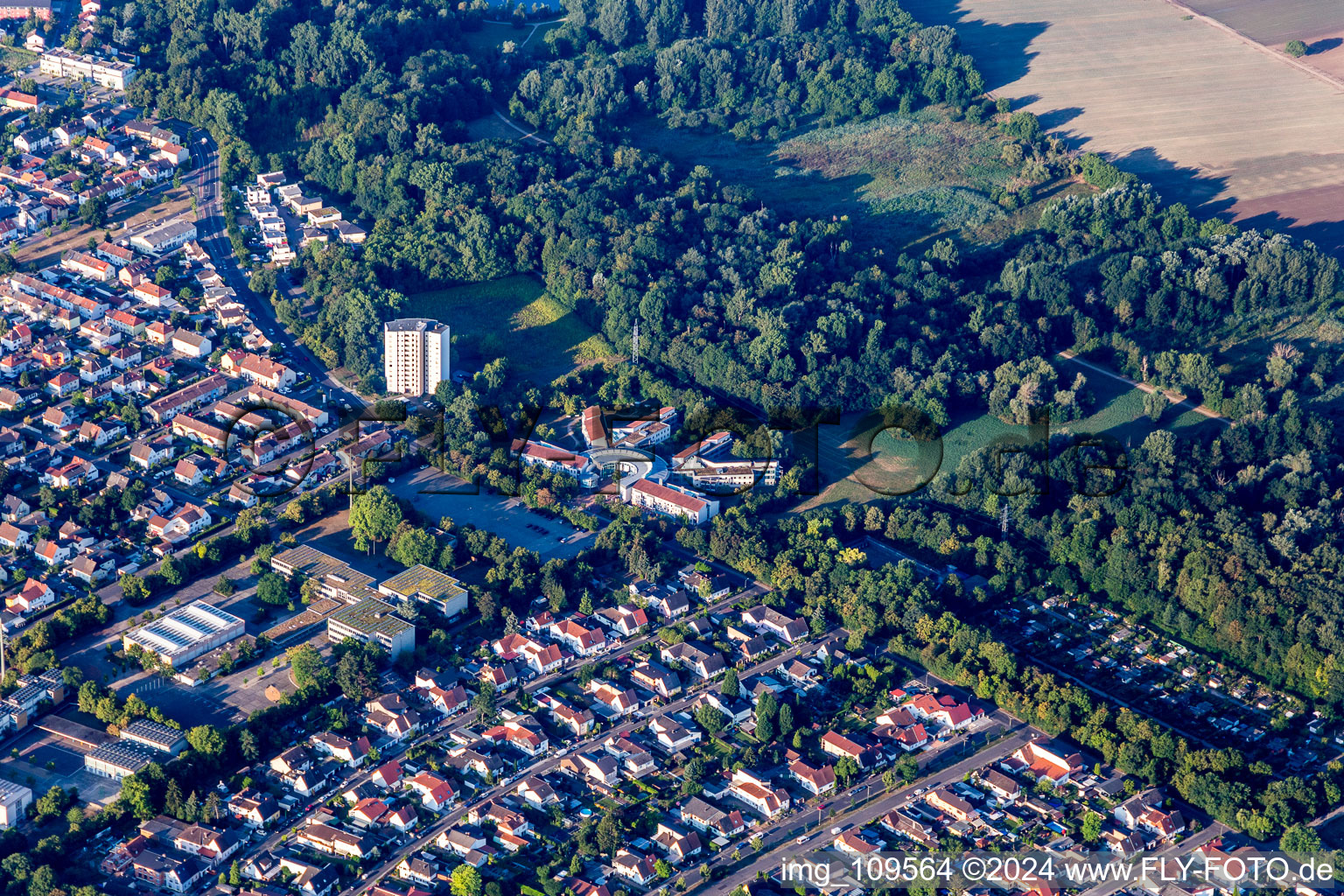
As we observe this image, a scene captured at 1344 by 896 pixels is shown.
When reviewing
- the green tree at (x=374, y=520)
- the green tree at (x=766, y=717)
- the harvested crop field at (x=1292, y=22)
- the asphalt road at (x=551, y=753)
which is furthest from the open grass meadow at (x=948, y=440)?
the harvested crop field at (x=1292, y=22)

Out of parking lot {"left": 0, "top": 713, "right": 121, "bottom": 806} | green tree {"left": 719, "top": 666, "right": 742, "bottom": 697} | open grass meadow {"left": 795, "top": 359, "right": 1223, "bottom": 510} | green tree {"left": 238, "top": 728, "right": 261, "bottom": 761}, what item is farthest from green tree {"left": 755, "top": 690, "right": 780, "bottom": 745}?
parking lot {"left": 0, "top": 713, "right": 121, "bottom": 806}

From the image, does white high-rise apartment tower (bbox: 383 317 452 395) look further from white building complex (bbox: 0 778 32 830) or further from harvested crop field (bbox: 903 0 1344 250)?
harvested crop field (bbox: 903 0 1344 250)

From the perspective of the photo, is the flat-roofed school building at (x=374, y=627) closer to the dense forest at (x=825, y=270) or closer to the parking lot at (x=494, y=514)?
the parking lot at (x=494, y=514)

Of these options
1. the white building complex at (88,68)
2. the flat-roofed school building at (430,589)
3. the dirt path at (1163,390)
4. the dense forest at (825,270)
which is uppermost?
the white building complex at (88,68)

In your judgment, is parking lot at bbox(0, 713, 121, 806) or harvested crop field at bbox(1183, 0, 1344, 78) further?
harvested crop field at bbox(1183, 0, 1344, 78)

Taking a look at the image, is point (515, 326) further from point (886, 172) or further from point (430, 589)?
point (886, 172)

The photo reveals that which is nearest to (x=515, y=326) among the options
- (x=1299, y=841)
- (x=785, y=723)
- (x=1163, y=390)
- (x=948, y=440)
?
(x=948, y=440)

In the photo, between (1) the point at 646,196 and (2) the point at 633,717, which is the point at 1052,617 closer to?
(2) the point at 633,717
